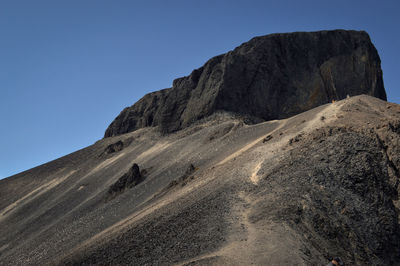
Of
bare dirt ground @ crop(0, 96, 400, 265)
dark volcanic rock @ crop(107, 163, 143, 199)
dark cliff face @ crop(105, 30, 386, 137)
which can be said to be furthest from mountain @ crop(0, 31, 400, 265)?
dark cliff face @ crop(105, 30, 386, 137)

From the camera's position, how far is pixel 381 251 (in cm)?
1583

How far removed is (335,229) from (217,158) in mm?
16492

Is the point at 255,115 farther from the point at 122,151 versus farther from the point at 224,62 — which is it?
the point at 122,151

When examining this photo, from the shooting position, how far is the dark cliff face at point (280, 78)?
52719 mm

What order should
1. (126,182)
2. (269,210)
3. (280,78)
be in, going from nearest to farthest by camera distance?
1. (269,210)
2. (126,182)
3. (280,78)

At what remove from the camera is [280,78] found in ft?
180

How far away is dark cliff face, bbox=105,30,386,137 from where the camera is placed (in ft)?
173

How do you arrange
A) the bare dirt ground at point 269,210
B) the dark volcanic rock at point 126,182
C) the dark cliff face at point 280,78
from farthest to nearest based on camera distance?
the dark cliff face at point 280,78
the dark volcanic rock at point 126,182
the bare dirt ground at point 269,210

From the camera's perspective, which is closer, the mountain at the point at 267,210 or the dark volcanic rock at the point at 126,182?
the mountain at the point at 267,210

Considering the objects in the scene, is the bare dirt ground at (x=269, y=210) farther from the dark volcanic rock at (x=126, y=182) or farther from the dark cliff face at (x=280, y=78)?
the dark cliff face at (x=280, y=78)

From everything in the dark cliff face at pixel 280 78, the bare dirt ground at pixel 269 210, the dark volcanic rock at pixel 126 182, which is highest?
the dark cliff face at pixel 280 78

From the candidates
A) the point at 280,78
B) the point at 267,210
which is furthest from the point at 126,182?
the point at 280,78

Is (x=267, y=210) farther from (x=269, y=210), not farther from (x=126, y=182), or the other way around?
(x=126, y=182)

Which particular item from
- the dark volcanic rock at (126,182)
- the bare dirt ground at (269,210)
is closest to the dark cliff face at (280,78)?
the dark volcanic rock at (126,182)
